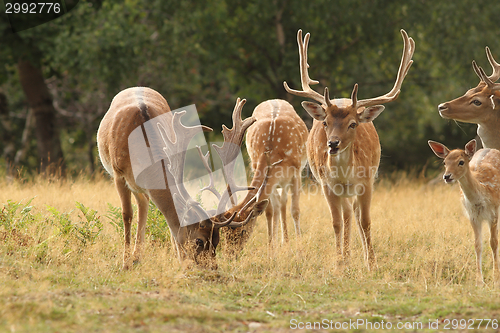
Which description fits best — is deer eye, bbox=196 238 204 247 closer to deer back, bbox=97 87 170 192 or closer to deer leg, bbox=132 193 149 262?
deer back, bbox=97 87 170 192

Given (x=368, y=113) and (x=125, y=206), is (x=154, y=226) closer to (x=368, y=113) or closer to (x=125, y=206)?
(x=125, y=206)

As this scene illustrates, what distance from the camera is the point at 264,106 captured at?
345 inches

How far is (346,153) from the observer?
6.21 meters

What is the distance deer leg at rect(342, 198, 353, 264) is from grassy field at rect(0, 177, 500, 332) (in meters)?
0.15

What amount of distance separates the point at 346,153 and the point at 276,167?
1.35 meters

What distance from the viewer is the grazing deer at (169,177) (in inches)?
223

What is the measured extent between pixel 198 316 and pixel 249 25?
471 inches

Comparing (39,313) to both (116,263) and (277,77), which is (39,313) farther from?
(277,77)

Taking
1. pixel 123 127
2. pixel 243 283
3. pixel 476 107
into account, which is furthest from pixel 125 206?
pixel 476 107

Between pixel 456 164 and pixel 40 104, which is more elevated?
pixel 40 104

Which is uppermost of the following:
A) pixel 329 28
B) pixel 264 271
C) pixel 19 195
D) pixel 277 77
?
pixel 329 28

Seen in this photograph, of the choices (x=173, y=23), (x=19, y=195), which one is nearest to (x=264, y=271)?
(x=19, y=195)

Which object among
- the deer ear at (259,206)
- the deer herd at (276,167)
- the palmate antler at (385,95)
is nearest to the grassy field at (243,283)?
the deer herd at (276,167)

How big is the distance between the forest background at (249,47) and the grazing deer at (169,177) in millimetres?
6879
